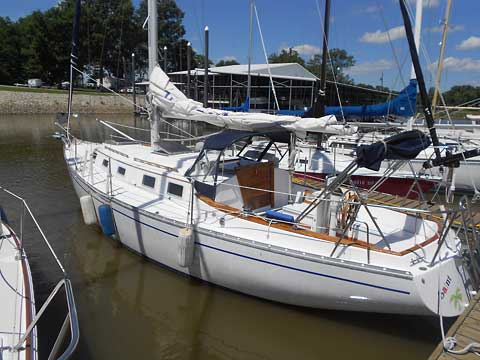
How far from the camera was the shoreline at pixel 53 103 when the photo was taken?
3822cm

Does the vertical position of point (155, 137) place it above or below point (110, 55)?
below

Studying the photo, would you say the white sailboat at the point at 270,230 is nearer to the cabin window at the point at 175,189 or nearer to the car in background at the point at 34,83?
the cabin window at the point at 175,189

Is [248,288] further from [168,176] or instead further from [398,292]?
[168,176]

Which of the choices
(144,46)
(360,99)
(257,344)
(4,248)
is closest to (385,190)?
(257,344)

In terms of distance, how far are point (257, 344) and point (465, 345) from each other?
262 cm

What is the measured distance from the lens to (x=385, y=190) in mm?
12320

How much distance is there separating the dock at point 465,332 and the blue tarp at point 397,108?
7.84m

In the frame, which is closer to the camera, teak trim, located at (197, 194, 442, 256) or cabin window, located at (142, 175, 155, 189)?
teak trim, located at (197, 194, 442, 256)

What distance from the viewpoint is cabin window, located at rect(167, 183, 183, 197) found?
6.99 meters

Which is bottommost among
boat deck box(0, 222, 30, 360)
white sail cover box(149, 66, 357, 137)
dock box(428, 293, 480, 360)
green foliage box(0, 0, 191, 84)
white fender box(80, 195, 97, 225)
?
dock box(428, 293, 480, 360)

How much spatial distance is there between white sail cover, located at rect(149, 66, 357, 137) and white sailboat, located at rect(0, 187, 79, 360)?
3458mm

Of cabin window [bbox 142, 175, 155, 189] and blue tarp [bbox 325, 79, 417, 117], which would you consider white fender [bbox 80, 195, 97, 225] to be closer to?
cabin window [bbox 142, 175, 155, 189]

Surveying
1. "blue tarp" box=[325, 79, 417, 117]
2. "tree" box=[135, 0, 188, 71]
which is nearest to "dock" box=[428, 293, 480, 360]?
"blue tarp" box=[325, 79, 417, 117]

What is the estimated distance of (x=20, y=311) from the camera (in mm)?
4098
